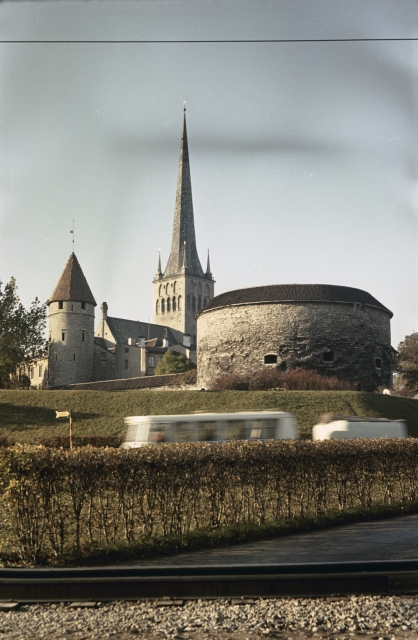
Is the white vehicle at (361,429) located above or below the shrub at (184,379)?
below

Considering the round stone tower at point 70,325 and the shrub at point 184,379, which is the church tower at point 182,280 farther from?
the shrub at point 184,379

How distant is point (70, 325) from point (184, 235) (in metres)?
48.6

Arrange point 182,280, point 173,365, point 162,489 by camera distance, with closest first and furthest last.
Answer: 1. point 162,489
2. point 173,365
3. point 182,280

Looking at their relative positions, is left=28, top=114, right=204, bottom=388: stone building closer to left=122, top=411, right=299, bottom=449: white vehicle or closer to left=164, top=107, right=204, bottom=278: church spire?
left=164, top=107, right=204, bottom=278: church spire

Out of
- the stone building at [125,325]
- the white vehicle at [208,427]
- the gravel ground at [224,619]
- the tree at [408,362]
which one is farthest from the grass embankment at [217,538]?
the stone building at [125,325]

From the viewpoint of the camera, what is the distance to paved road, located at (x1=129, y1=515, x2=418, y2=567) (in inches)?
296

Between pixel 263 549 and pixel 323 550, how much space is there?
702 mm

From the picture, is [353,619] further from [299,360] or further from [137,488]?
[299,360]

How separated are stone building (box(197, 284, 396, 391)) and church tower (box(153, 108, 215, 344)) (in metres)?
59.7

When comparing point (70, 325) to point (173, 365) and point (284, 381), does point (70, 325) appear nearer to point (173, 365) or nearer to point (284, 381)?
point (173, 365)

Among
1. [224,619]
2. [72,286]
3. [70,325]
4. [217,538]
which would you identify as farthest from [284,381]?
[224,619]

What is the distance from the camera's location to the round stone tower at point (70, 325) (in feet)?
212

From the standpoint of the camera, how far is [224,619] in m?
4.96

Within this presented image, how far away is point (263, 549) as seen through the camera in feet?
27.3
